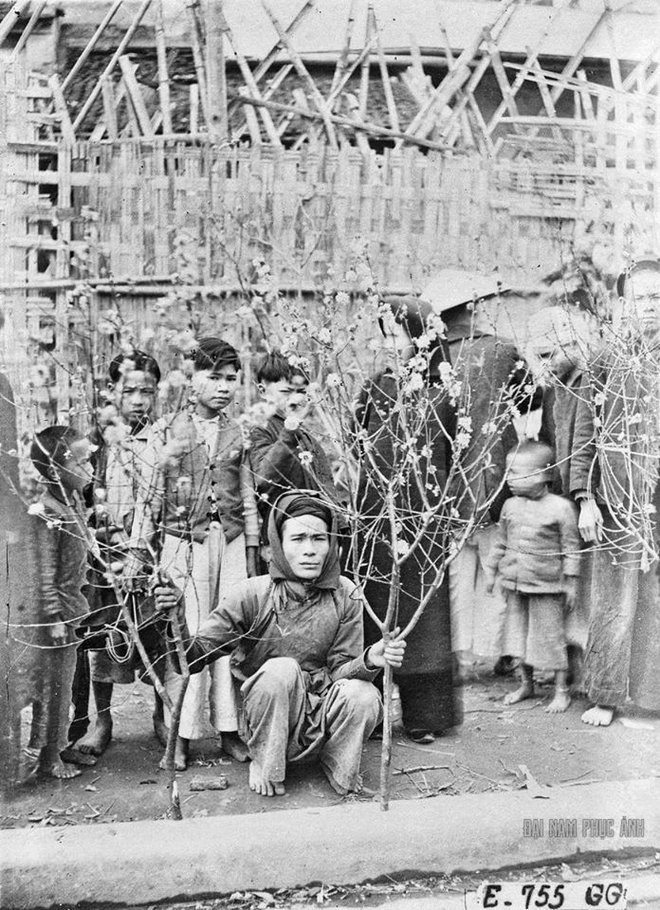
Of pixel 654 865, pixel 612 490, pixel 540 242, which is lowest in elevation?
pixel 654 865

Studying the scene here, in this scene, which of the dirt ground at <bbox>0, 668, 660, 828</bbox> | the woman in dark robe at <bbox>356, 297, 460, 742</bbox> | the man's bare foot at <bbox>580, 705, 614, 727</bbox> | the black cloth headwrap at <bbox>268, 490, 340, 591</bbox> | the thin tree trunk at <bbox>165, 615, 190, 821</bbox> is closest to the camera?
the thin tree trunk at <bbox>165, 615, 190, 821</bbox>

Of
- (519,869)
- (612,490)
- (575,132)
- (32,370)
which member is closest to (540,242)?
(575,132)

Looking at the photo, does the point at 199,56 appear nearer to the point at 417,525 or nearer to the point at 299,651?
the point at 417,525

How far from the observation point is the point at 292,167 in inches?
182

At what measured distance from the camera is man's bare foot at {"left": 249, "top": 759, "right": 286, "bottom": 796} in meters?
4.20

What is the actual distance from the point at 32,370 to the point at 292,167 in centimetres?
145

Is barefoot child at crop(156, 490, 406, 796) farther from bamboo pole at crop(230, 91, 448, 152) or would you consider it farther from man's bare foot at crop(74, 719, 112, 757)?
bamboo pole at crop(230, 91, 448, 152)

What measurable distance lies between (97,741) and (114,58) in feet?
9.65

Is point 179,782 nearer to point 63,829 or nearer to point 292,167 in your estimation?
point 63,829

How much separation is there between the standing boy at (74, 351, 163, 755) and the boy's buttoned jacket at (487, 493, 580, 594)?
1.73 metres

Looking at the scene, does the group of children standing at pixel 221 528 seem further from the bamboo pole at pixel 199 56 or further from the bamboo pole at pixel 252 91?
the bamboo pole at pixel 199 56

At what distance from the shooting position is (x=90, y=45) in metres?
4.47

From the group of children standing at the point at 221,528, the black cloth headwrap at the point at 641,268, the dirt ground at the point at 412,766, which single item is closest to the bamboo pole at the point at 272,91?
the group of children standing at the point at 221,528

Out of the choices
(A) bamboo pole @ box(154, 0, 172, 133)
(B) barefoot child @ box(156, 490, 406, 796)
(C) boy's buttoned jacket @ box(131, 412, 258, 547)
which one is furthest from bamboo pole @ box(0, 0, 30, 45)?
(B) barefoot child @ box(156, 490, 406, 796)
